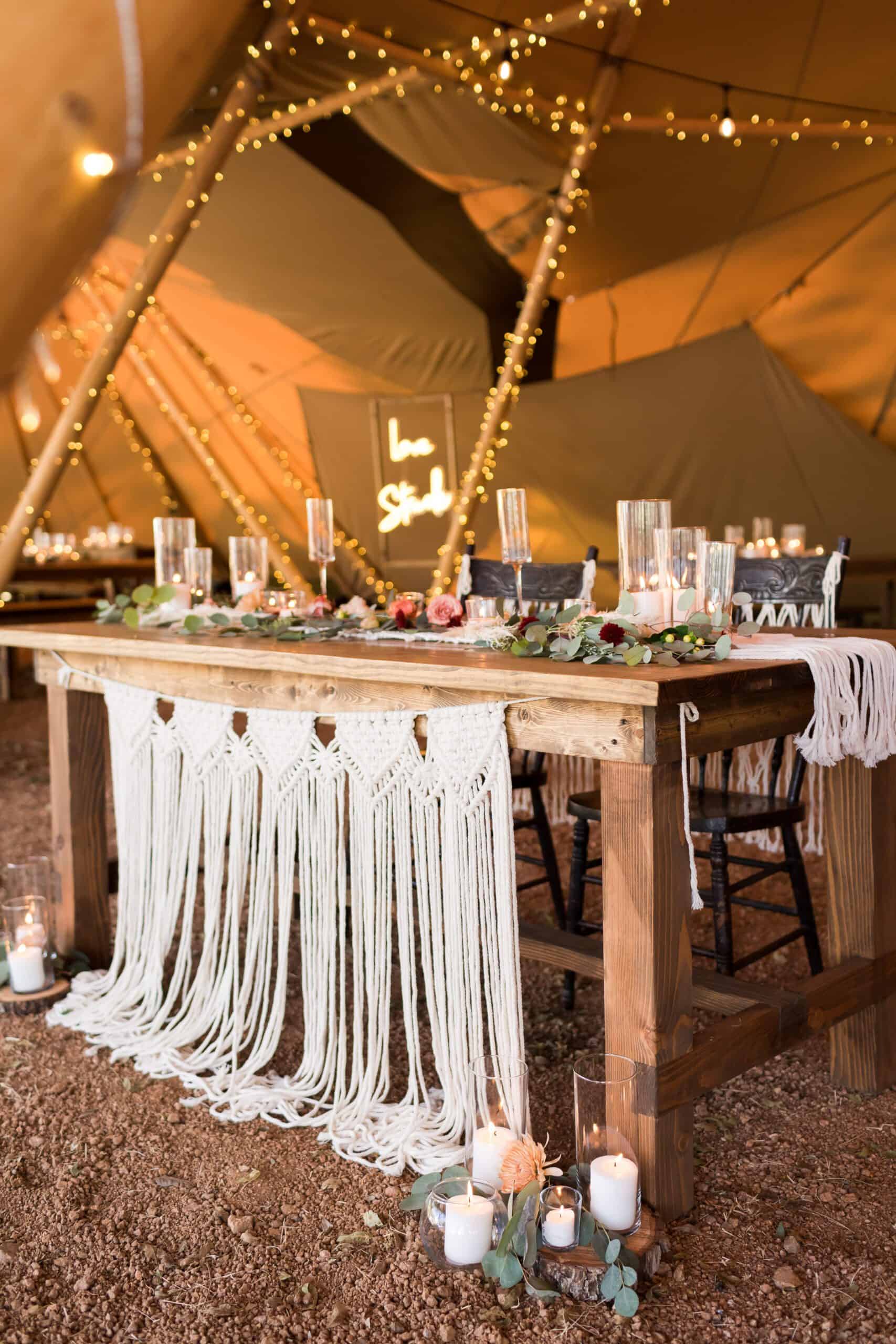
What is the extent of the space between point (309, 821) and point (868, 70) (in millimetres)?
3698

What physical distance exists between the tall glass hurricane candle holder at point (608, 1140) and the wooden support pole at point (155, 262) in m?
3.43

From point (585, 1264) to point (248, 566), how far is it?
5.41ft

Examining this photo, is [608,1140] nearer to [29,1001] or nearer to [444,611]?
[444,611]

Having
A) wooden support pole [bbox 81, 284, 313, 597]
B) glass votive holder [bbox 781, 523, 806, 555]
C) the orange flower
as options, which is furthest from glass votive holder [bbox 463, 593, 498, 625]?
wooden support pole [bbox 81, 284, 313, 597]

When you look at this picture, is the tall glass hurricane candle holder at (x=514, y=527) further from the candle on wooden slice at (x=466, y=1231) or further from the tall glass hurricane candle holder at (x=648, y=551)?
the candle on wooden slice at (x=466, y=1231)

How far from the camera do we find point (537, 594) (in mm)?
2846

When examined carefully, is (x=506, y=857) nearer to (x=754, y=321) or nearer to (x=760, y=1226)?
(x=760, y=1226)

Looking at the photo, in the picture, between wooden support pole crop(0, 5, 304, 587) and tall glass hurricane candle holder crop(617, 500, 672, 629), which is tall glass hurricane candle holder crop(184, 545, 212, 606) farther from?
wooden support pole crop(0, 5, 304, 587)

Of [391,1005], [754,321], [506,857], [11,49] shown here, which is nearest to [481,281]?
[754,321]

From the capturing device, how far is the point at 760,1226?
5.35 feet

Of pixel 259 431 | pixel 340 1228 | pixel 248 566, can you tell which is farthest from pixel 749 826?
pixel 259 431

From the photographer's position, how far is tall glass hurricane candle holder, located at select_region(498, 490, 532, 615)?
2.08 meters

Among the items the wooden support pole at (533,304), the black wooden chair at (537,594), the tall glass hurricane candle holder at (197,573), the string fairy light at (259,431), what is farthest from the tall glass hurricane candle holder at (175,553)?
the string fairy light at (259,431)

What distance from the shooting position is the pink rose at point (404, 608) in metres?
2.29
